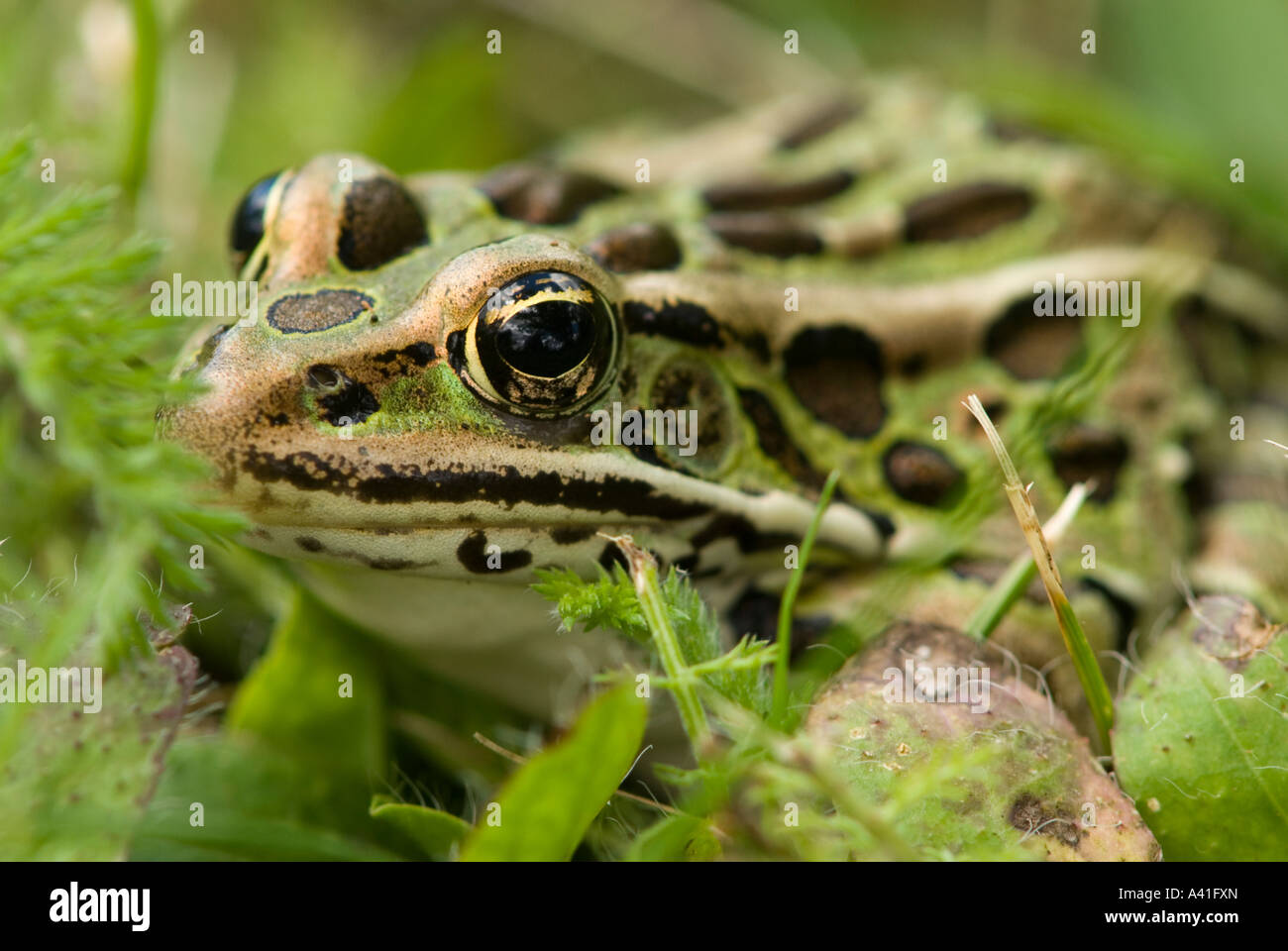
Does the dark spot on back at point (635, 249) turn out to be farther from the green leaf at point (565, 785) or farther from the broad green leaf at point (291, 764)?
the green leaf at point (565, 785)

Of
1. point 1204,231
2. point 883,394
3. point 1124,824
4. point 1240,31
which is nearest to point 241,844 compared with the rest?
point 1124,824

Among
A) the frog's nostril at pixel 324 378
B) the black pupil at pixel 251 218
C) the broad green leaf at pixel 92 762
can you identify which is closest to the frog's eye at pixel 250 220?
the black pupil at pixel 251 218

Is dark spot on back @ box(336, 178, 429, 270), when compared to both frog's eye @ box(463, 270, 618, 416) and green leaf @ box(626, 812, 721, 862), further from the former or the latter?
green leaf @ box(626, 812, 721, 862)
